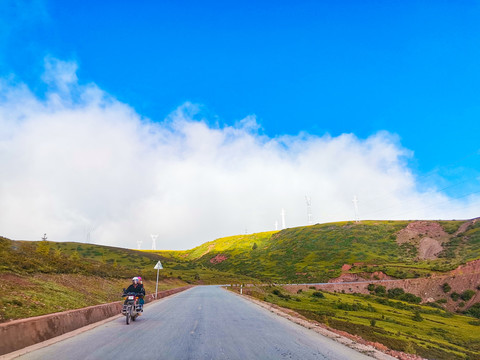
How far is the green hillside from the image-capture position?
76363mm

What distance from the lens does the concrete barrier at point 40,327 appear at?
7.33 metres

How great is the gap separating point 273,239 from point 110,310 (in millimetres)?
144231

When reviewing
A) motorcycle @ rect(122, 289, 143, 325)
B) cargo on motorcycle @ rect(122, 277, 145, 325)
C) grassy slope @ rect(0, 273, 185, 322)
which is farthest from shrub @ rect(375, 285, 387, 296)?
motorcycle @ rect(122, 289, 143, 325)

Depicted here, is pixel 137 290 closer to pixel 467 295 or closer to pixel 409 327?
pixel 409 327

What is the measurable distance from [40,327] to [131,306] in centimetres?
456

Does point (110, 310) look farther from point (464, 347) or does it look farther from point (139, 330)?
point (464, 347)

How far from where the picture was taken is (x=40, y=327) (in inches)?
347

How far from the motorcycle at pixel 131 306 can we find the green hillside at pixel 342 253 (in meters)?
63.6

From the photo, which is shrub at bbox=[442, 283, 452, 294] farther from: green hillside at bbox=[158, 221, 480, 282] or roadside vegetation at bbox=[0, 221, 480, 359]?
green hillside at bbox=[158, 221, 480, 282]

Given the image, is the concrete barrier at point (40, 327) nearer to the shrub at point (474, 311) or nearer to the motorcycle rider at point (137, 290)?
the motorcycle rider at point (137, 290)

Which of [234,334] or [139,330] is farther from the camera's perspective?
[139,330]

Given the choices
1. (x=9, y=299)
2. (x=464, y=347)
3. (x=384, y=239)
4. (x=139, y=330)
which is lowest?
(x=464, y=347)

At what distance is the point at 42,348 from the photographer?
25.5 feet

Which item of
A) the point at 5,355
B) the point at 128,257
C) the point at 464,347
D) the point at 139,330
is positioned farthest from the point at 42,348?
the point at 128,257
